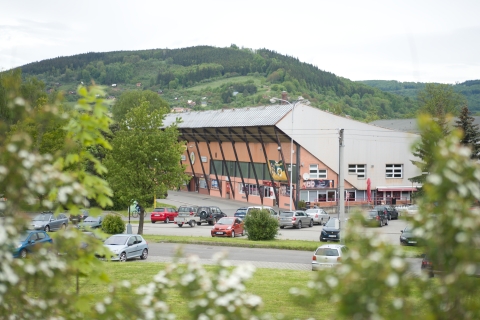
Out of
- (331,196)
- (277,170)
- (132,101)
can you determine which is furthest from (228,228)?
(132,101)

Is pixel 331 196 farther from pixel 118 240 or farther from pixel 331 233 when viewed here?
pixel 118 240

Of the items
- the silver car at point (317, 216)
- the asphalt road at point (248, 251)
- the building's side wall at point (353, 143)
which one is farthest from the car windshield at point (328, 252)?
the building's side wall at point (353, 143)

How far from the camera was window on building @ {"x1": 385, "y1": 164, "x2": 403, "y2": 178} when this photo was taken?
67.9 m

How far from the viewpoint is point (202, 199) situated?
2963 inches

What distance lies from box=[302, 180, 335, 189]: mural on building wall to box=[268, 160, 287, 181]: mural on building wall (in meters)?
2.38

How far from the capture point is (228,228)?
1580 inches

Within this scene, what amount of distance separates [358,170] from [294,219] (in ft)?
64.0

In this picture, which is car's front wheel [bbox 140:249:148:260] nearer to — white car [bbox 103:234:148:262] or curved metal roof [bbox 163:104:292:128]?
white car [bbox 103:234:148:262]

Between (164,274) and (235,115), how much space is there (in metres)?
65.4

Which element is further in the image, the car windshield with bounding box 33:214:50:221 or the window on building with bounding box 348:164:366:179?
the window on building with bounding box 348:164:366:179

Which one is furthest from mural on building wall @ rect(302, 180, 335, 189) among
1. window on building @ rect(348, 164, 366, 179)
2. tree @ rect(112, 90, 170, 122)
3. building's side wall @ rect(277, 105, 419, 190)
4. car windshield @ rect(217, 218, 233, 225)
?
tree @ rect(112, 90, 170, 122)

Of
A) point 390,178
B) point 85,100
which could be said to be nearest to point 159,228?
point 390,178

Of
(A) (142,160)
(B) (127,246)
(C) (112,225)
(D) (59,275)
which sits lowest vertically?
(C) (112,225)

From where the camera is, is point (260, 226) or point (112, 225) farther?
point (112, 225)
